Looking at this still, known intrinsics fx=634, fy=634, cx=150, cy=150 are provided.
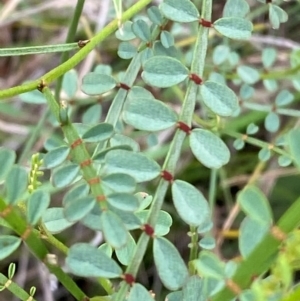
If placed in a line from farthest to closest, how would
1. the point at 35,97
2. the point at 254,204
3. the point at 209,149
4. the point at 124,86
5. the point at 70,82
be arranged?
1. the point at 70,82
2. the point at 35,97
3. the point at 124,86
4. the point at 209,149
5. the point at 254,204

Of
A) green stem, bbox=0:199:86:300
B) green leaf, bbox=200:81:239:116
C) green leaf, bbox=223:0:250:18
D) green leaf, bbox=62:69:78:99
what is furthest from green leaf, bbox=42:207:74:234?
green leaf, bbox=62:69:78:99

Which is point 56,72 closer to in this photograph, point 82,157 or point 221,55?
point 82,157

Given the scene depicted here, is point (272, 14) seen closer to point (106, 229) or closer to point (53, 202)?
point (106, 229)

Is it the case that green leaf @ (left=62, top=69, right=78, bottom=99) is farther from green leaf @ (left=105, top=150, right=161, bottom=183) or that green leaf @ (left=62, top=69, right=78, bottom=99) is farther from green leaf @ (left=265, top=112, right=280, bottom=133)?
green leaf @ (left=105, top=150, right=161, bottom=183)

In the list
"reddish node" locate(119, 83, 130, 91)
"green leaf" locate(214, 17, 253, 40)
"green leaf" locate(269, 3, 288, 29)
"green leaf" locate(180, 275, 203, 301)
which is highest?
"green leaf" locate(214, 17, 253, 40)

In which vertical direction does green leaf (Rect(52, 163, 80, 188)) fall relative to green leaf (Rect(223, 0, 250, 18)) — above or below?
below

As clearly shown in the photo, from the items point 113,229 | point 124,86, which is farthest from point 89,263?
point 124,86
